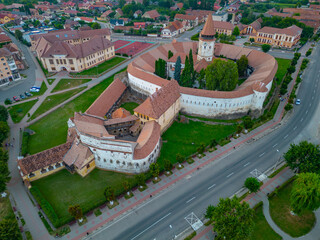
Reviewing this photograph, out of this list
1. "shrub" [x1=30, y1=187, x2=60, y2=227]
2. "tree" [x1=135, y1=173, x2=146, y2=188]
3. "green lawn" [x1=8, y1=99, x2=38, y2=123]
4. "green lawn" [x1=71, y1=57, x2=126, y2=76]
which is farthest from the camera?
"green lawn" [x1=71, y1=57, x2=126, y2=76]

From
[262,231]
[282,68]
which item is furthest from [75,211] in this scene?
[282,68]

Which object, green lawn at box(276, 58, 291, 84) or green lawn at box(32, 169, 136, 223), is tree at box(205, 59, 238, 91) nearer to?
green lawn at box(276, 58, 291, 84)

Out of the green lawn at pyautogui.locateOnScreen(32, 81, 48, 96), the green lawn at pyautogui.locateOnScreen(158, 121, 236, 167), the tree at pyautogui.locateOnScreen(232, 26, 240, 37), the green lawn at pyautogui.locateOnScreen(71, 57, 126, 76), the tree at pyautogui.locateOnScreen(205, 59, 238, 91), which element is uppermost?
the tree at pyautogui.locateOnScreen(205, 59, 238, 91)

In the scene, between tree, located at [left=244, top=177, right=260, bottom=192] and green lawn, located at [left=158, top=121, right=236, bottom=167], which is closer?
tree, located at [left=244, top=177, right=260, bottom=192]

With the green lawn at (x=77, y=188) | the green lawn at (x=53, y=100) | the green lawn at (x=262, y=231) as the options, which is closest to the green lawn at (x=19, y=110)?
the green lawn at (x=53, y=100)

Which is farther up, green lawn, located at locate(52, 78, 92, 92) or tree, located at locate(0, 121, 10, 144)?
tree, located at locate(0, 121, 10, 144)

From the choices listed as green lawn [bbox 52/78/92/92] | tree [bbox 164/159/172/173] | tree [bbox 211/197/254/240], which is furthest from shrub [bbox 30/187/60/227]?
green lawn [bbox 52/78/92/92]

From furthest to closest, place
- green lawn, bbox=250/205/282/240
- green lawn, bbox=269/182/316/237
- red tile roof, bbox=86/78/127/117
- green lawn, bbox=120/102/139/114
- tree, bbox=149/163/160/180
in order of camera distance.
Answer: green lawn, bbox=120/102/139/114 < red tile roof, bbox=86/78/127/117 < tree, bbox=149/163/160/180 < green lawn, bbox=269/182/316/237 < green lawn, bbox=250/205/282/240
